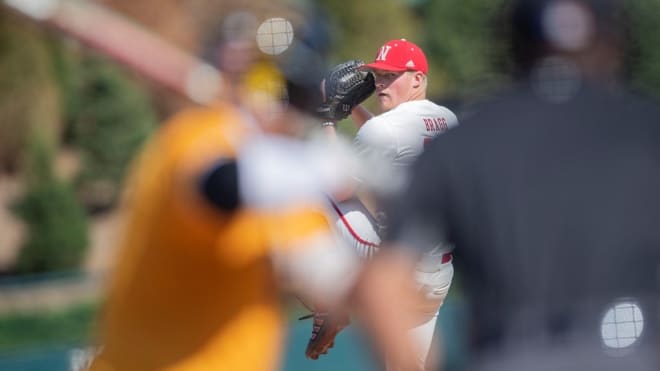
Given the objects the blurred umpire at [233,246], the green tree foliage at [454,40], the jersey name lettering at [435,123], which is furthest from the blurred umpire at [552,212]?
the green tree foliage at [454,40]

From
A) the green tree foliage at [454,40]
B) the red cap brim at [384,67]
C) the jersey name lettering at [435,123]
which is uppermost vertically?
the red cap brim at [384,67]

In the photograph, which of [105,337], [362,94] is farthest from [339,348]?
[105,337]

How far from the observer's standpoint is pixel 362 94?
7270mm

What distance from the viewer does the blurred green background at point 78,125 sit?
1792cm

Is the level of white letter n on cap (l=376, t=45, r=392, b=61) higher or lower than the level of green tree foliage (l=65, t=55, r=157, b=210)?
higher

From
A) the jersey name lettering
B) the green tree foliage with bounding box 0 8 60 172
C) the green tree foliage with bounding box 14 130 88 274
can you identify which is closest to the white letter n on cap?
the jersey name lettering

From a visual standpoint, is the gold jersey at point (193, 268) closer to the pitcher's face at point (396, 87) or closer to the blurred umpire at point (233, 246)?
the blurred umpire at point (233, 246)

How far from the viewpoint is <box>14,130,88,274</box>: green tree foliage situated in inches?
800

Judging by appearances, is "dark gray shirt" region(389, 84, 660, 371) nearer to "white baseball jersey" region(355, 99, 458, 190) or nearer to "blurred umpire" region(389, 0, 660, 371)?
"blurred umpire" region(389, 0, 660, 371)

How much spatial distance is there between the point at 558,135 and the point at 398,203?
386 millimetres

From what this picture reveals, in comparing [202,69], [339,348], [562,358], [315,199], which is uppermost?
[202,69]

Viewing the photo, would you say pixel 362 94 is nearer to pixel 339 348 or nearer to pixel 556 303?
pixel 556 303

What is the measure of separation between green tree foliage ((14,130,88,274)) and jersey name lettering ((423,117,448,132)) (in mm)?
14055

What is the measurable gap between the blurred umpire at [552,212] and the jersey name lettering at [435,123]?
11.7 ft
